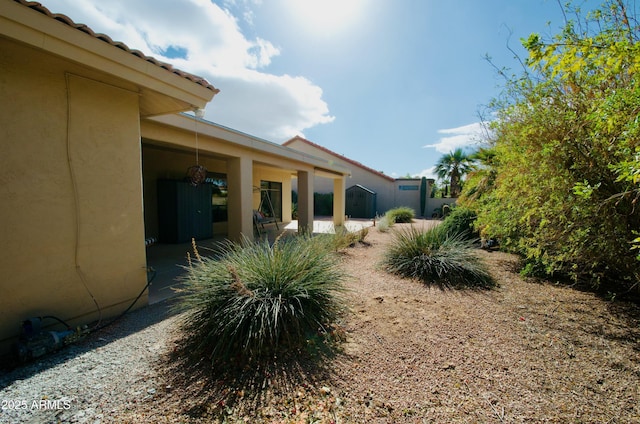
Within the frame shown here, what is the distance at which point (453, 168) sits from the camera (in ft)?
75.3

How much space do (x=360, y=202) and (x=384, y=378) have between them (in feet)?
64.6

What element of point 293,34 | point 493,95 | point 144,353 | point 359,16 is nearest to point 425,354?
point 144,353

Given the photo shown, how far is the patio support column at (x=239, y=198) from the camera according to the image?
698 centimetres

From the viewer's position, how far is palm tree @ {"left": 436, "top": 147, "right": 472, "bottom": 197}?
22.4 meters

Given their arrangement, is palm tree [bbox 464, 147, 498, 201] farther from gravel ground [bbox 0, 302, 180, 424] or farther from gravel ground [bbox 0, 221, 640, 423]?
gravel ground [bbox 0, 302, 180, 424]

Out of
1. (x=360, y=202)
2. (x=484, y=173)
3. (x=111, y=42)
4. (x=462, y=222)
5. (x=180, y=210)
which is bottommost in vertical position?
(x=462, y=222)

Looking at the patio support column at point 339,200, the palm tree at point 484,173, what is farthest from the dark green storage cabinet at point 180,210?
the palm tree at point 484,173

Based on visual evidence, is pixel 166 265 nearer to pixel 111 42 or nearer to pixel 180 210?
pixel 180 210

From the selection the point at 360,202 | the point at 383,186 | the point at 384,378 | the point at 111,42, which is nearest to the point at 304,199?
the point at 111,42

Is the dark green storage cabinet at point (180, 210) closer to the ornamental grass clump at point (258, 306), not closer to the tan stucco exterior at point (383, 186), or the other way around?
the ornamental grass clump at point (258, 306)

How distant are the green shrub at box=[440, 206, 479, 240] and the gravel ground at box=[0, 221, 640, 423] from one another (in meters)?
5.01

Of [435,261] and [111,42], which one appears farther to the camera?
[435,261]

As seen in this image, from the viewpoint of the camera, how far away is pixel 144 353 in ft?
9.00

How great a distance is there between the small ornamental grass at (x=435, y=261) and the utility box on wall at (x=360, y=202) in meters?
14.9
